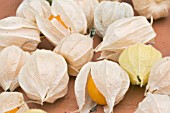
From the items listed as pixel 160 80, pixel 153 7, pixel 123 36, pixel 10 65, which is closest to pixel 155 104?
pixel 160 80

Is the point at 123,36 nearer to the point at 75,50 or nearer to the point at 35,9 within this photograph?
the point at 75,50

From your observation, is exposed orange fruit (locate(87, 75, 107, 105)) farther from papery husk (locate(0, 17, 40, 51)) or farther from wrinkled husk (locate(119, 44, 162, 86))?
papery husk (locate(0, 17, 40, 51))

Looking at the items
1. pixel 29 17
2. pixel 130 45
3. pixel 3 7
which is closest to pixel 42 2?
pixel 29 17

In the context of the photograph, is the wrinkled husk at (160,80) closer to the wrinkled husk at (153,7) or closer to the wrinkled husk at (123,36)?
the wrinkled husk at (123,36)

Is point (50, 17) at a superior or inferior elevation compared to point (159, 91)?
superior

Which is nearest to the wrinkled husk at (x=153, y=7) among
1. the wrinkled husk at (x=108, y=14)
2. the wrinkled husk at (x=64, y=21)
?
the wrinkled husk at (x=108, y=14)

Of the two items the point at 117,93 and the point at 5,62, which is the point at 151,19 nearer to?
the point at 117,93
